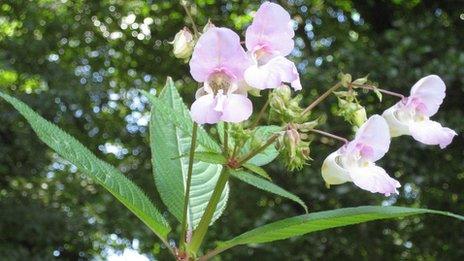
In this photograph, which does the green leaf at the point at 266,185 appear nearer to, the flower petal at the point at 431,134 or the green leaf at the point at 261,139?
the green leaf at the point at 261,139

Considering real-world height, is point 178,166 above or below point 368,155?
below

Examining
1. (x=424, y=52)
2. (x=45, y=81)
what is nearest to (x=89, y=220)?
(x=45, y=81)

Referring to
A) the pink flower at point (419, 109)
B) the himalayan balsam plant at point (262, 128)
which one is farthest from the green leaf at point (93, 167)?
the pink flower at point (419, 109)

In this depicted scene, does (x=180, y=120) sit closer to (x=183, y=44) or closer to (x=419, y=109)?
(x=183, y=44)

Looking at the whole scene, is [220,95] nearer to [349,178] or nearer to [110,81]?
[349,178]

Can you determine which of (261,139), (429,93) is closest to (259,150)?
(261,139)

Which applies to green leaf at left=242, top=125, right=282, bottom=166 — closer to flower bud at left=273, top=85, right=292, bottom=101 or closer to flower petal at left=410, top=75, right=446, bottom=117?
flower bud at left=273, top=85, right=292, bottom=101
